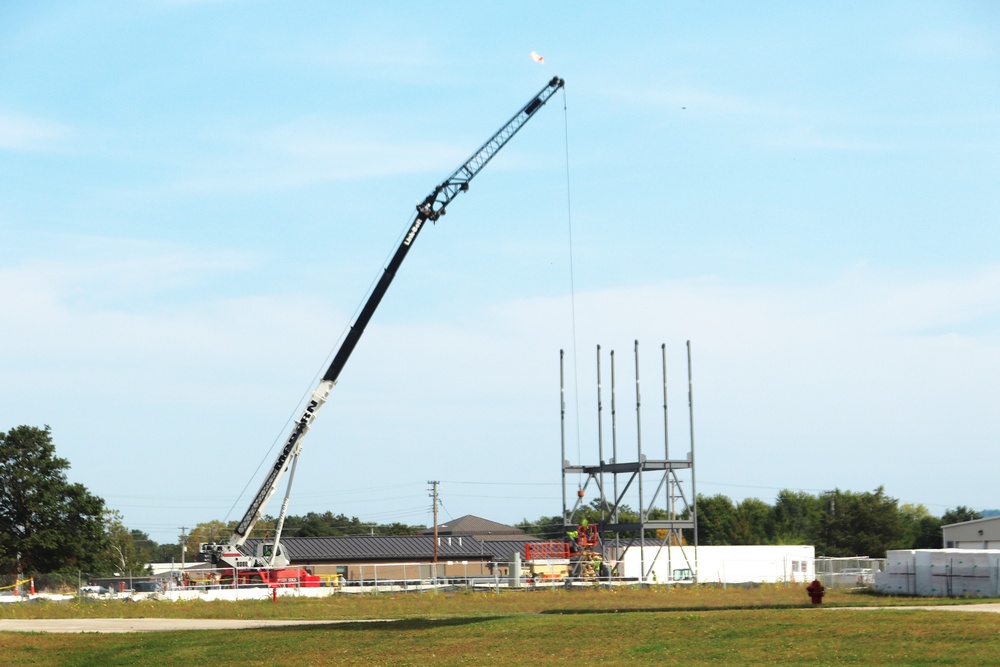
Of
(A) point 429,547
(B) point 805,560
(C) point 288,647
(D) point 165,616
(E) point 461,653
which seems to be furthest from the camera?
(A) point 429,547

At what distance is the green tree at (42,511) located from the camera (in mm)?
70188

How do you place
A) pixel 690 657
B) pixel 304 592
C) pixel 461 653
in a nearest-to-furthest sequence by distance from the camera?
pixel 690 657
pixel 461 653
pixel 304 592

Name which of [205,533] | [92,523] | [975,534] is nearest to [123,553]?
[205,533]

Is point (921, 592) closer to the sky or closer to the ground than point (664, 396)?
closer to the ground

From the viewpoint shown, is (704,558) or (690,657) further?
(704,558)

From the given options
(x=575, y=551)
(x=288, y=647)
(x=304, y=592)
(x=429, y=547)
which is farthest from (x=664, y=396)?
(x=429, y=547)

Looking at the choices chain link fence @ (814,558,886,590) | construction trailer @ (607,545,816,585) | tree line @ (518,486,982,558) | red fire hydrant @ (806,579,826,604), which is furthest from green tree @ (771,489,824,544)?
red fire hydrant @ (806,579,826,604)

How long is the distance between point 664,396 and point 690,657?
35619mm

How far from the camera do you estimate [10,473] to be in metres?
70.7

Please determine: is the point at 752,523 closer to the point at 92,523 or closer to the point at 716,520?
the point at 716,520

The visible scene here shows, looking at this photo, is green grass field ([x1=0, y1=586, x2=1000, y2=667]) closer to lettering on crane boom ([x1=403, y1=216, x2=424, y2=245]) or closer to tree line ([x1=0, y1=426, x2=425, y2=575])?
lettering on crane boom ([x1=403, y1=216, x2=424, y2=245])

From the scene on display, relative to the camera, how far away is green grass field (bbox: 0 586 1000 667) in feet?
80.0

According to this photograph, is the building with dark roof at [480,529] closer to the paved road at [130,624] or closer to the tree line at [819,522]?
the tree line at [819,522]

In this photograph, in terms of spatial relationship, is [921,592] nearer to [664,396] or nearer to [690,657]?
[664,396]
